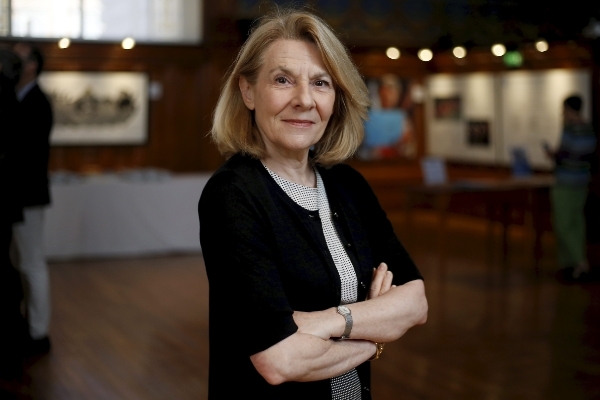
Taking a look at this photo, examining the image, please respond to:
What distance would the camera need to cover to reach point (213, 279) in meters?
2.01

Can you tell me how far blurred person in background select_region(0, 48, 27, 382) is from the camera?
5559 millimetres

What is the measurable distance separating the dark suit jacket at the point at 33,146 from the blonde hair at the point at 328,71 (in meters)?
4.11

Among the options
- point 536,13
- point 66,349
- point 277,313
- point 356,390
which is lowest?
point 66,349

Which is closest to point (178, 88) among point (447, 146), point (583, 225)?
point (447, 146)

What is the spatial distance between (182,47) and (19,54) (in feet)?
23.6

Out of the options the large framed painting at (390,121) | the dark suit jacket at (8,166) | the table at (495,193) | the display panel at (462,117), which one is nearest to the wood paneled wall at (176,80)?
the display panel at (462,117)

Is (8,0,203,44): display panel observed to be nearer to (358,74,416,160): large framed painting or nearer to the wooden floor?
the wooden floor

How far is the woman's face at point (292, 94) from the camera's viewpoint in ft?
6.89

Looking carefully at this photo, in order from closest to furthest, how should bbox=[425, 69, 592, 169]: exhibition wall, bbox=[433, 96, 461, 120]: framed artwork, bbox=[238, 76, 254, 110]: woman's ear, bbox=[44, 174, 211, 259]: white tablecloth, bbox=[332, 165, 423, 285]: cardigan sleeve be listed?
bbox=[238, 76, 254, 110]: woman's ear
bbox=[332, 165, 423, 285]: cardigan sleeve
bbox=[44, 174, 211, 259]: white tablecloth
bbox=[425, 69, 592, 169]: exhibition wall
bbox=[433, 96, 461, 120]: framed artwork

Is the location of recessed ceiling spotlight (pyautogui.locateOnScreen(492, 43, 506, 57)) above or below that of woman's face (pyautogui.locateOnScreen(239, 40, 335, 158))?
above

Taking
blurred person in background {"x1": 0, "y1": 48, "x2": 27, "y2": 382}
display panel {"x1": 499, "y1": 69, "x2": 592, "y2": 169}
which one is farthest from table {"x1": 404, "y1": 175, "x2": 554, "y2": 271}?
blurred person in background {"x1": 0, "y1": 48, "x2": 27, "y2": 382}

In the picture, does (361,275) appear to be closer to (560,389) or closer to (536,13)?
(560,389)

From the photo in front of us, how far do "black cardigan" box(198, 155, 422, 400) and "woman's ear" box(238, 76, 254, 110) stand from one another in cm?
16

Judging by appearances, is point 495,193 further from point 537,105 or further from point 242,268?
point 242,268
